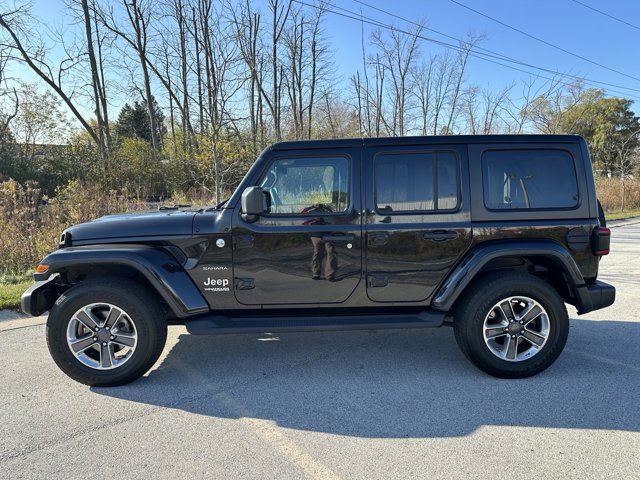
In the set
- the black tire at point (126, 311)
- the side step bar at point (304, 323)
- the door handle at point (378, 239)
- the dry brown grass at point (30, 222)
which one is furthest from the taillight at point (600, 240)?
the dry brown grass at point (30, 222)

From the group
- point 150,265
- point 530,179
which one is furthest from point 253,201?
point 530,179

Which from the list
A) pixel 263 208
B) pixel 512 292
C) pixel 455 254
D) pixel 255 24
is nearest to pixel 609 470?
pixel 512 292

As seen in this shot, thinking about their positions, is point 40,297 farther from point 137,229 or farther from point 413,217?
point 413,217

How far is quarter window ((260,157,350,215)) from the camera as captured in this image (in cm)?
363

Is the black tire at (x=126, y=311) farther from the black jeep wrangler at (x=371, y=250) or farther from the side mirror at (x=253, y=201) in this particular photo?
the side mirror at (x=253, y=201)

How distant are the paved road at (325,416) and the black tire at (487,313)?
5.0 inches

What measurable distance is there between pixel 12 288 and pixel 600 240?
7298 millimetres

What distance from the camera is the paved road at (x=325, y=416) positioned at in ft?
8.23

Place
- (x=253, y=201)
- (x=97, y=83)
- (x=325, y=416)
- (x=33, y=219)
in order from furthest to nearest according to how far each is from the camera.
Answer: (x=97, y=83) → (x=33, y=219) → (x=253, y=201) → (x=325, y=416)

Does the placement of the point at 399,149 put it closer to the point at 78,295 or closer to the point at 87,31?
the point at 78,295

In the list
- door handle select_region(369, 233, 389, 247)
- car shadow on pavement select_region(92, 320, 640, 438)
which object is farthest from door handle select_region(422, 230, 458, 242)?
car shadow on pavement select_region(92, 320, 640, 438)

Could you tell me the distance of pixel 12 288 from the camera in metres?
6.22

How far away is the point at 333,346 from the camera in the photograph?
438 cm

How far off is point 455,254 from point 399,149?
1.01 m
